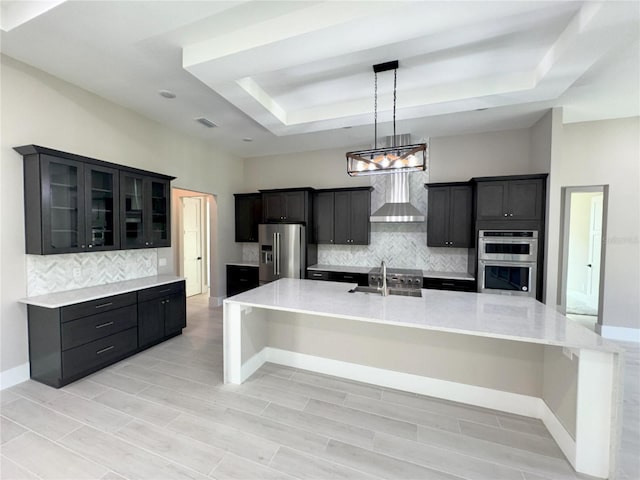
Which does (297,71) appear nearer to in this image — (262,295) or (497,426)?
(262,295)

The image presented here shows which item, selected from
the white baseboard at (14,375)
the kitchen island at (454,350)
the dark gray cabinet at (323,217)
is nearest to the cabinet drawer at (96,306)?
the white baseboard at (14,375)

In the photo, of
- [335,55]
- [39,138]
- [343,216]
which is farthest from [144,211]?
[343,216]

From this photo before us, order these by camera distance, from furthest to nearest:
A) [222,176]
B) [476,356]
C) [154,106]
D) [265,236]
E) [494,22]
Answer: [222,176], [265,236], [154,106], [476,356], [494,22]

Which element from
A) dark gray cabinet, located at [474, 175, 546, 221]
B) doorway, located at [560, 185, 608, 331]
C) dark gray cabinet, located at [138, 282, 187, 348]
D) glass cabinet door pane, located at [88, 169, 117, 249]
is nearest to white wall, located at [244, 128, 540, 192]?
dark gray cabinet, located at [474, 175, 546, 221]

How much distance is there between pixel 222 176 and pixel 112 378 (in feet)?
12.6

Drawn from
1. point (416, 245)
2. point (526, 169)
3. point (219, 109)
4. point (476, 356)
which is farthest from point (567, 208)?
point (219, 109)

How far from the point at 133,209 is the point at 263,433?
3.04m

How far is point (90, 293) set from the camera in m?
2.97

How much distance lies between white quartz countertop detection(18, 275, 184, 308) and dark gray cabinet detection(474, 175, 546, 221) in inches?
178

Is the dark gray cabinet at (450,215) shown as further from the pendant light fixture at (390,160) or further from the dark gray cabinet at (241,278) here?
the dark gray cabinet at (241,278)

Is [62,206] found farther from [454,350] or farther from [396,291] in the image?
[454,350]

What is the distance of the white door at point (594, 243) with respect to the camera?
4818mm

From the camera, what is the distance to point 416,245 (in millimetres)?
4902

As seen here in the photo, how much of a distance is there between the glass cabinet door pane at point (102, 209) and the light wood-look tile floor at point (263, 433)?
1.45 meters
